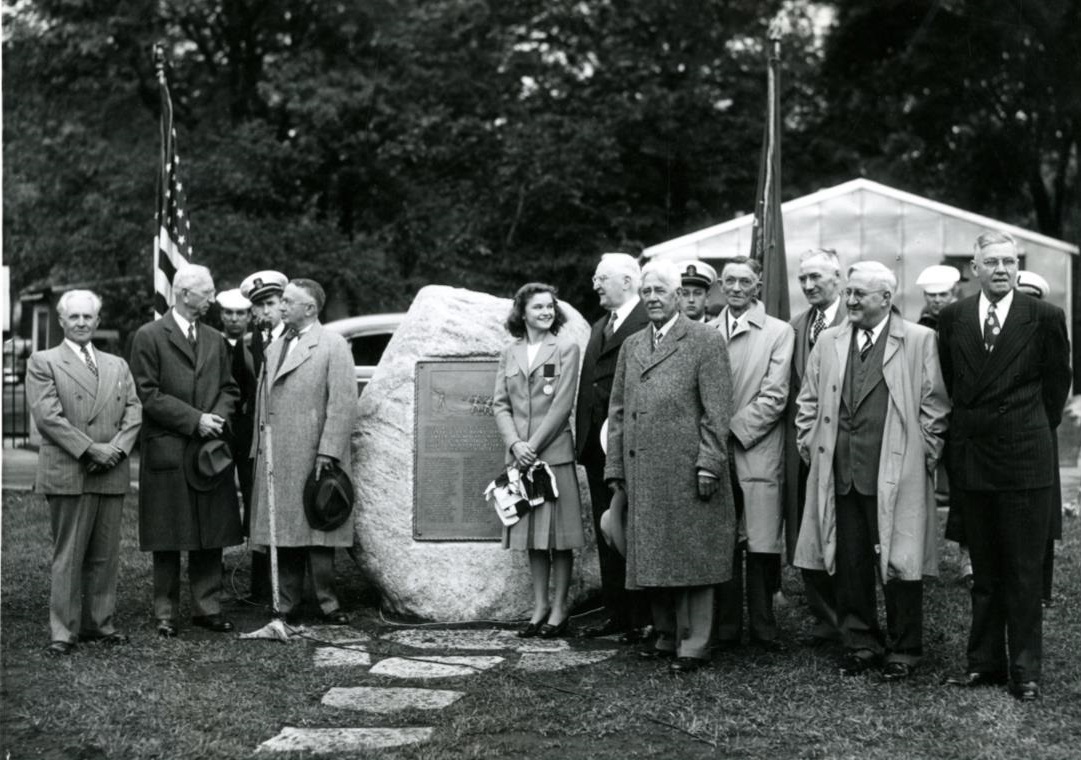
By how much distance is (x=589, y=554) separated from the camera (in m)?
7.04

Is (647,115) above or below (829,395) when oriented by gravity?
above

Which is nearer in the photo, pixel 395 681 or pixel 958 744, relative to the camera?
pixel 958 744

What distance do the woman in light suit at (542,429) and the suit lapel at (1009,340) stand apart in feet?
6.93

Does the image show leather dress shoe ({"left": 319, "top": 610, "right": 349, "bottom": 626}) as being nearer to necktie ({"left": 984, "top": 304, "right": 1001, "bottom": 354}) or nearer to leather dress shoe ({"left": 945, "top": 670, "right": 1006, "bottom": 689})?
leather dress shoe ({"left": 945, "top": 670, "right": 1006, "bottom": 689})

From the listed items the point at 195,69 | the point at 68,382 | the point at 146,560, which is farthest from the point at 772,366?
the point at 195,69

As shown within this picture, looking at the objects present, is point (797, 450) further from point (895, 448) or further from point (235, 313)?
point (235, 313)

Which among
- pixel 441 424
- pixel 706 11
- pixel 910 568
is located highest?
pixel 706 11

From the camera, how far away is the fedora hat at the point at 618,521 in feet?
19.7

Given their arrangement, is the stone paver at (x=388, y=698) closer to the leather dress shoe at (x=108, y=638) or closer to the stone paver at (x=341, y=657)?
the stone paver at (x=341, y=657)

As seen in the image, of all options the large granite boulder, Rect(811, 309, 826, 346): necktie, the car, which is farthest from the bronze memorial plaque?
the car

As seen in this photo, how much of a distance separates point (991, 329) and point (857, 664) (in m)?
1.60

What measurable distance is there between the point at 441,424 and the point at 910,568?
283cm

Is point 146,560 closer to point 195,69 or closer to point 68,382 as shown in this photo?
point 68,382

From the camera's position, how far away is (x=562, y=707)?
506cm
